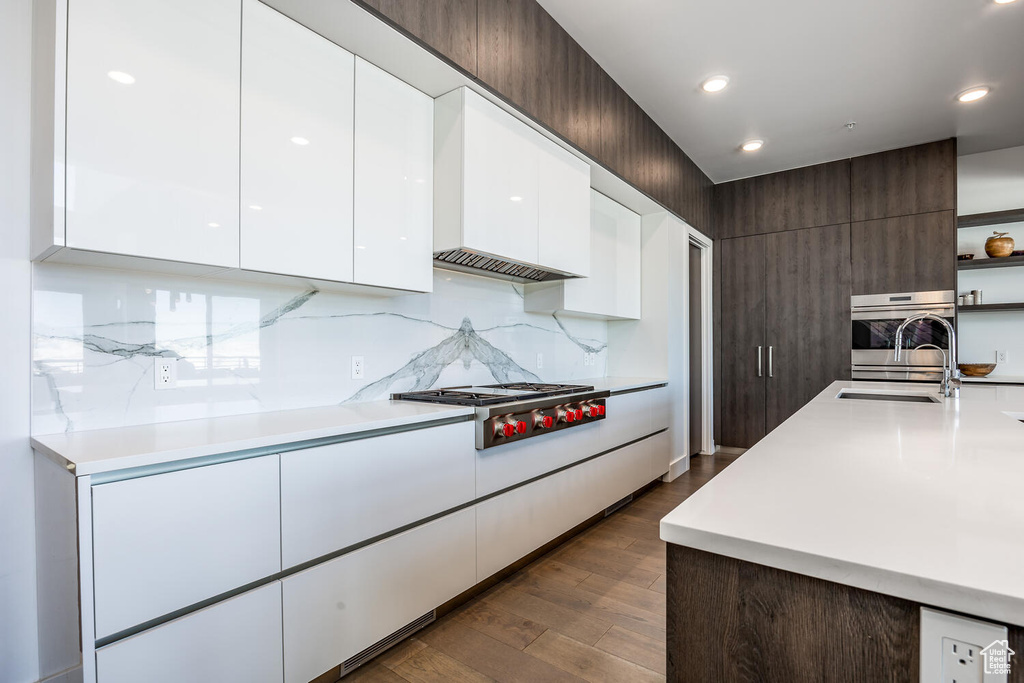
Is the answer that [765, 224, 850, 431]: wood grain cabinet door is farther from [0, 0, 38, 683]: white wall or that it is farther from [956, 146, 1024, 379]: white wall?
[0, 0, 38, 683]: white wall

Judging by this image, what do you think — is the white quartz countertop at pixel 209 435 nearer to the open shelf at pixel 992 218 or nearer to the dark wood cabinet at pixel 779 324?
the dark wood cabinet at pixel 779 324

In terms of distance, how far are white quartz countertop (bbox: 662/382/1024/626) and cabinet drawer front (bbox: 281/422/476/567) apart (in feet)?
3.62

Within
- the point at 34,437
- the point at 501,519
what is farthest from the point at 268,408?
the point at 501,519

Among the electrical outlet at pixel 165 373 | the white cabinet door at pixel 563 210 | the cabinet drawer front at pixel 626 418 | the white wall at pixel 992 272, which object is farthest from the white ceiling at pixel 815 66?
the electrical outlet at pixel 165 373

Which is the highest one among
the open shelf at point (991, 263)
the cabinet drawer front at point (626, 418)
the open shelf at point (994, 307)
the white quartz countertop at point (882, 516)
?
the open shelf at point (991, 263)

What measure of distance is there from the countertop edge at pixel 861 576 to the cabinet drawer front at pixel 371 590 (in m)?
1.21

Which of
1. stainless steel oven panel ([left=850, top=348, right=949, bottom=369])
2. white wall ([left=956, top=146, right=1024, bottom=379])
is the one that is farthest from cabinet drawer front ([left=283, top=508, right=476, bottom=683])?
white wall ([left=956, top=146, right=1024, bottom=379])

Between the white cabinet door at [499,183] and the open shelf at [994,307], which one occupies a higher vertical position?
the white cabinet door at [499,183]

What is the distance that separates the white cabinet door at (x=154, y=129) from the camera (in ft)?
4.14

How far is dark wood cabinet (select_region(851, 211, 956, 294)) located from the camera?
415cm

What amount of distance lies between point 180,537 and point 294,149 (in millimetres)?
1212

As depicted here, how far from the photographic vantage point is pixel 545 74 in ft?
8.43

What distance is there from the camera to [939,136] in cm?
409

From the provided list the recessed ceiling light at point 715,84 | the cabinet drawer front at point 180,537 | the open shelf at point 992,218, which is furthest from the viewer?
the open shelf at point 992,218
